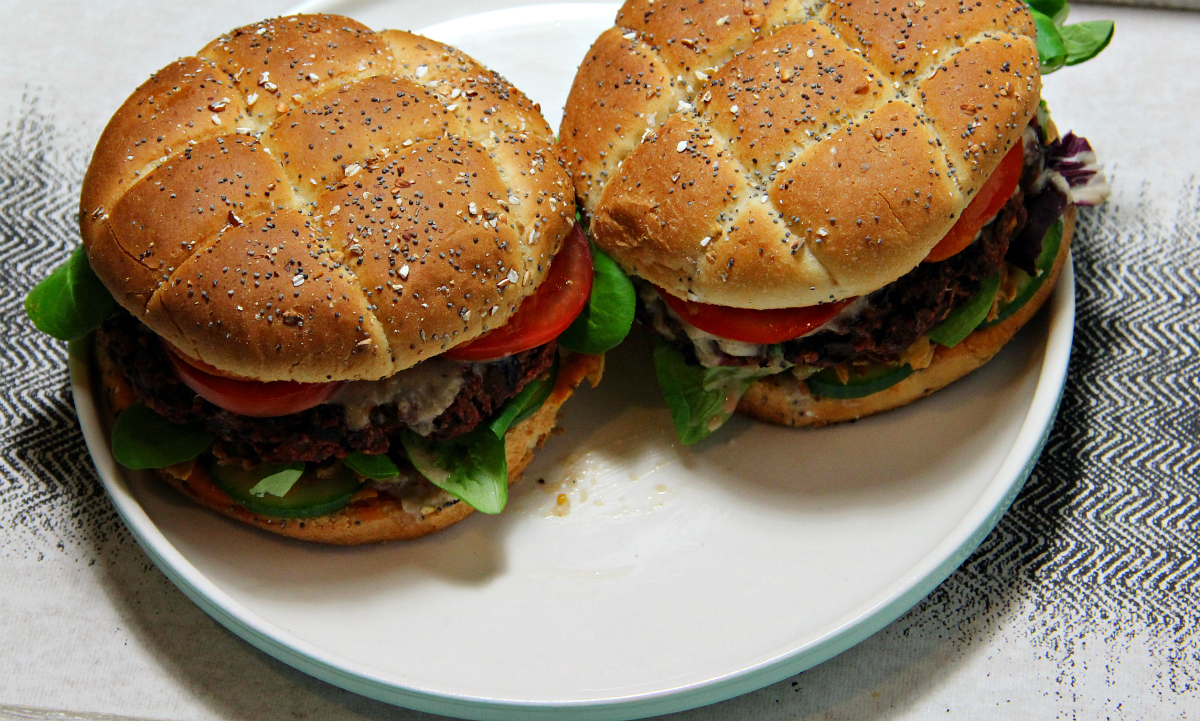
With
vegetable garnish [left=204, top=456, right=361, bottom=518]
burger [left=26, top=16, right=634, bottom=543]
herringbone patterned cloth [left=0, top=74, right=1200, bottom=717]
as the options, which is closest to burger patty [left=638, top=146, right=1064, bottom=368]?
burger [left=26, top=16, right=634, bottom=543]

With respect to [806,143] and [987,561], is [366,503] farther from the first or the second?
[987,561]

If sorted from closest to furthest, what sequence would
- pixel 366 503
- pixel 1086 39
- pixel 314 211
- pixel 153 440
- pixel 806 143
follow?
pixel 314 211
pixel 806 143
pixel 153 440
pixel 366 503
pixel 1086 39

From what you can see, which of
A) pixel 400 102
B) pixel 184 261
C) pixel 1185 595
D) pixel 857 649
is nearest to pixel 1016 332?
pixel 1185 595

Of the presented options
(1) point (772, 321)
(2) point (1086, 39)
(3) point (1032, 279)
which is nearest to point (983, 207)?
(3) point (1032, 279)

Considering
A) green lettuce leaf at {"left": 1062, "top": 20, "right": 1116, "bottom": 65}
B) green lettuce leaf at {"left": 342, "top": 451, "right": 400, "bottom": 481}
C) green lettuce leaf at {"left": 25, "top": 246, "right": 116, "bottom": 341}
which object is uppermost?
green lettuce leaf at {"left": 1062, "top": 20, "right": 1116, "bottom": 65}

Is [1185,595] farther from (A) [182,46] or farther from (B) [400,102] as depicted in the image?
(A) [182,46]

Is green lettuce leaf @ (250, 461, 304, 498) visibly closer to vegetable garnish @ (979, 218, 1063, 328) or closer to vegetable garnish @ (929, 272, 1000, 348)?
vegetable garnish @ (929, 272, 1000, 348)
